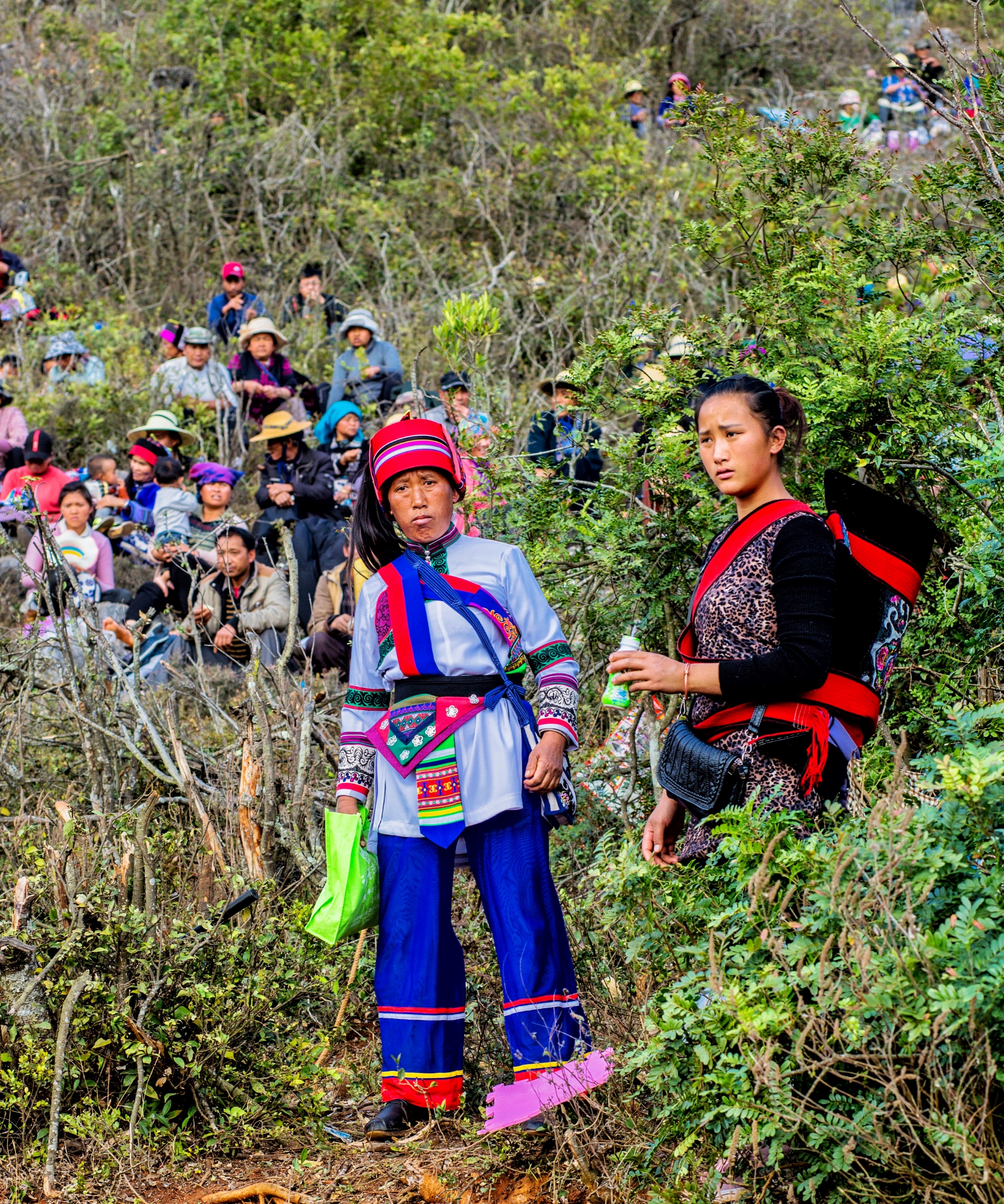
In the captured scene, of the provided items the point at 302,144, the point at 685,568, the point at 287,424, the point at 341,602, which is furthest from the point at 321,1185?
the point at 302,144

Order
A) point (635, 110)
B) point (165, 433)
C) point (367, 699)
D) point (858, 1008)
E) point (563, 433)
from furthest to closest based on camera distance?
point (635, 110), point (165, 433), point (563, 433), point (367, 699), point (858, 1008)

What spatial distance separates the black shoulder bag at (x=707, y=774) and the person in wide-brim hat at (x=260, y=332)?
8254mm

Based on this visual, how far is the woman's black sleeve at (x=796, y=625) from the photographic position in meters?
2.81

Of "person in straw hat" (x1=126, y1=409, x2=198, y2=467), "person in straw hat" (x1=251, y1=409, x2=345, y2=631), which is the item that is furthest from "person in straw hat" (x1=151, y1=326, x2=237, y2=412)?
"person in straw hat" (x1=251, y1=409, x2=345, y2=631)

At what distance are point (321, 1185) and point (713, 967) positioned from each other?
1.43 meters

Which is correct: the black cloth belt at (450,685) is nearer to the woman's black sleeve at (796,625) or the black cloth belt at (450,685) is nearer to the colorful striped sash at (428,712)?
the colorful striped sash at (428,712)

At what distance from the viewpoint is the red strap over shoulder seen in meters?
3.00

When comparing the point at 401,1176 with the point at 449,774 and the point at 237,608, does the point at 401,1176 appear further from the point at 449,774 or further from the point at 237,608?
the point at 237,608

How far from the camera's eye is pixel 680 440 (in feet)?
12.7

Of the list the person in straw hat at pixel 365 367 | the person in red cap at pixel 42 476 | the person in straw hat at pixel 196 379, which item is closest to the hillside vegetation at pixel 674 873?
the person in red cap at pixel 42 476

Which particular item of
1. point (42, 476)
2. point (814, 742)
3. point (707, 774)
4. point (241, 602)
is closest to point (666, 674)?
point (707, 774)

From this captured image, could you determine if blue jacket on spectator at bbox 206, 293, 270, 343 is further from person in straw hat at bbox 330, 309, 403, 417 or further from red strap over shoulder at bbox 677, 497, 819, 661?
red strap over shoulder at bbox 677, 497, 819, 661

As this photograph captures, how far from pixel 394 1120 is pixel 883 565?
5.94ft

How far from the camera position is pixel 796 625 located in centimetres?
284
